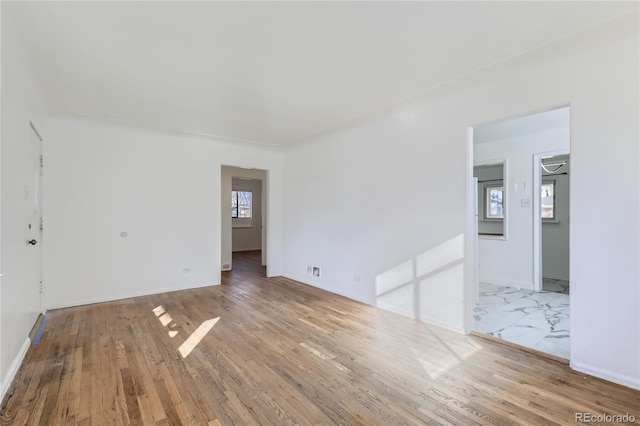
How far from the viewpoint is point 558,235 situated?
19.3 ft

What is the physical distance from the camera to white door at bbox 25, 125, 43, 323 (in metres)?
2.97

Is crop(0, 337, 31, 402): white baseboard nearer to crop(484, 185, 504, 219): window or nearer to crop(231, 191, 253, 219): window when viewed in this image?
crop(231, 191, 253, 219): window

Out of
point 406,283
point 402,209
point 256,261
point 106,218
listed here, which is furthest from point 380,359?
point 256,261

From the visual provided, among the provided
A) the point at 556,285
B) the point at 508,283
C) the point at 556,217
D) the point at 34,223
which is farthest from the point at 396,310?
the point at 556,217

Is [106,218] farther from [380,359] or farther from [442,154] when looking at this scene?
[442,154]

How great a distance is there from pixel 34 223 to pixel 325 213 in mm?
3631

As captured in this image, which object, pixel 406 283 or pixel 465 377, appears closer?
pixel 465 377

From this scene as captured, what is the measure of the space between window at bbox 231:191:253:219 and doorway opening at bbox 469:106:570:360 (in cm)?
709

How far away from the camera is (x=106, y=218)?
14.1 ft

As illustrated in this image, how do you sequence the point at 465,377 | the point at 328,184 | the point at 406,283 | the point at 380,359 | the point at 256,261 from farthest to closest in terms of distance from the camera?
the point at 256,261, the point at 328,184, the point at 406,283, the point at 380,359, the point at 465,377

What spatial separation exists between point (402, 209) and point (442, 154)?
79cm

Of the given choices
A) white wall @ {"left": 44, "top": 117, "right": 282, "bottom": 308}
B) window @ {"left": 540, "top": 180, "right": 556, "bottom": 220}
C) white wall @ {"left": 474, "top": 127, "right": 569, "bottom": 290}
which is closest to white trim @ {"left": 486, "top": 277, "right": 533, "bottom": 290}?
white wall @ {"left": 474, "top": 127, "right": 569, "bottom": 290}

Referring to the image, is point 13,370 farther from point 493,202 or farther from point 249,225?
point 249,225

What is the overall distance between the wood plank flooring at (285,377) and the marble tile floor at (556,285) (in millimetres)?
2992
